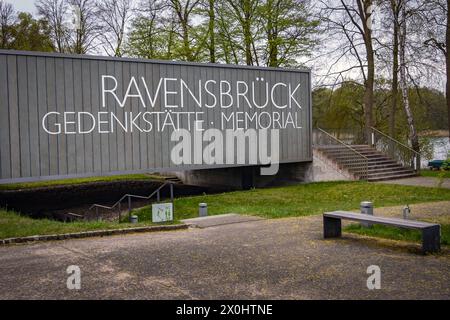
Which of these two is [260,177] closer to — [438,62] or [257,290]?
[438,62]

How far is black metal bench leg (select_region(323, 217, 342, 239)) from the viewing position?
9109 mm

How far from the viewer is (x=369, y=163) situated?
2239 centimetres

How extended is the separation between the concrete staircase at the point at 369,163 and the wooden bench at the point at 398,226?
1221 centimetres

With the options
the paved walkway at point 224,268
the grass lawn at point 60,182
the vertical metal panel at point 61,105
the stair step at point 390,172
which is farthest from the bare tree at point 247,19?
the paved walkway at point 224,268

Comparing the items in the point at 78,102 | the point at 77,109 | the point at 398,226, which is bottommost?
the point at 398,226

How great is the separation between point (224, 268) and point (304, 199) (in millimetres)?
11037

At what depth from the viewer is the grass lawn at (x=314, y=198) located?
1566 centimetres

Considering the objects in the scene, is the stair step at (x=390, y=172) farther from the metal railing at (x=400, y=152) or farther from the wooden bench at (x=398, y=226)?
the wooden bench at (x=398, y=226)

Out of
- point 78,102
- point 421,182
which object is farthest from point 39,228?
point 421,182

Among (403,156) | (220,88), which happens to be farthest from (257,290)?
(403,156)

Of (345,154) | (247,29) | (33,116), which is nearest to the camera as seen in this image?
(33,116)

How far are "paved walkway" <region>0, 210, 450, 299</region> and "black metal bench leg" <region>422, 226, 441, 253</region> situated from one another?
177mm

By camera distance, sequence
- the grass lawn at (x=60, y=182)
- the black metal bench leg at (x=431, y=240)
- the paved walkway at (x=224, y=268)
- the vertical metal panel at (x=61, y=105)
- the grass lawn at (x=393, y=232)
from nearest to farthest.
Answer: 1. the paved walkway at (x=224, y=268)
2. the black metal bench leg at (x=431, y=240)
3. the grass lawn at (x=393, y=232)
4. the vertical metal panel at (x=61, y=105)
5. the grass lawn at (x=60, y=182)

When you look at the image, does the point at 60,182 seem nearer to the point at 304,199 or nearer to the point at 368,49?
the point at 304,199
